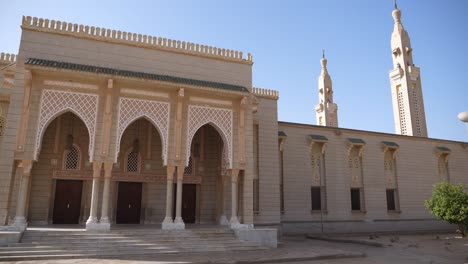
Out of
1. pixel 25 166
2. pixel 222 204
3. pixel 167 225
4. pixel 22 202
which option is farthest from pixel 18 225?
pixel 222 204

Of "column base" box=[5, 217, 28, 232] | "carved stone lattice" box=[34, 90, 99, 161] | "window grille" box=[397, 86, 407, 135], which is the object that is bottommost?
"column base" box=[5, 217, 28, 232]

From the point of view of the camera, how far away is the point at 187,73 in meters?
13.5

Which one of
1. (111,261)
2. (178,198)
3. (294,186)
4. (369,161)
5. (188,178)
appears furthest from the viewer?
(369,161)

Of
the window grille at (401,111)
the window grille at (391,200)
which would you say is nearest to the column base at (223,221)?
the window grille at (391,200)

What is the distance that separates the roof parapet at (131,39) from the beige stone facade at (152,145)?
0.13ft

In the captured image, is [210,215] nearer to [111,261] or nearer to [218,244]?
[218,244]

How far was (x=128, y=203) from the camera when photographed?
1413cm

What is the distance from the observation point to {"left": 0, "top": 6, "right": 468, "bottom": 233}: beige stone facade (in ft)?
36.7

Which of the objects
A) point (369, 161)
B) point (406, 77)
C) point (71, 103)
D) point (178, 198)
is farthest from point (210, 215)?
point (406, 77)

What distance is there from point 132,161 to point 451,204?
14404mm

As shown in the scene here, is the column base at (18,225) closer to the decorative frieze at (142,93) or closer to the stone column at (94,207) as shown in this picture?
the stone column at (94,207)

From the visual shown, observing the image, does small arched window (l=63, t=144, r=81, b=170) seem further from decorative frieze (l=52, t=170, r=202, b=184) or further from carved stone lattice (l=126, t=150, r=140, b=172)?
carved stone lattice (l=126, t=150, r=140, b=172)

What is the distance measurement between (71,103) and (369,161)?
1551 centimetres

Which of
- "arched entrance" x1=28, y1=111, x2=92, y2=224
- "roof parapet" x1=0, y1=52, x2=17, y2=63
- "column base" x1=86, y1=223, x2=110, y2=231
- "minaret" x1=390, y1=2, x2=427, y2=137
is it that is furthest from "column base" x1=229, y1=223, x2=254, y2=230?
"minaret" x1=390, y1=2, x2=427, y2=137
